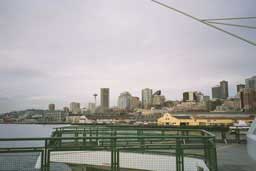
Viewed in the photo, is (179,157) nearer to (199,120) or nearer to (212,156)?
(212,156)

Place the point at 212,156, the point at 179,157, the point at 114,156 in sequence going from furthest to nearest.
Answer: the point at 179,157, the point at 212,156, the point at 114,156

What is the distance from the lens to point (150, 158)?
9.41 metres

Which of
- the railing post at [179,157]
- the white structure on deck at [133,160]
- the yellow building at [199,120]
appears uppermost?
the railing post at [179,157]

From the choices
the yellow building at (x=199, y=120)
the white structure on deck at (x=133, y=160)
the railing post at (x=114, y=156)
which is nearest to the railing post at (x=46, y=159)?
the white structure on deck at (x=133, y=160)

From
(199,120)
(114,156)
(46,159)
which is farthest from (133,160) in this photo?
(199,120)

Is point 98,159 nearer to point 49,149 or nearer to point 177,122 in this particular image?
point 49,149

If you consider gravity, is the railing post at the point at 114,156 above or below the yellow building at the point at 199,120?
above

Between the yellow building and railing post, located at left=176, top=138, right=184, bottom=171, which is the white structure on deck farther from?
the yellow building

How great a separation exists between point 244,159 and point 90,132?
768 centimetres

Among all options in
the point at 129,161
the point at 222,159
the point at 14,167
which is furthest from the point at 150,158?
the point at 14,167

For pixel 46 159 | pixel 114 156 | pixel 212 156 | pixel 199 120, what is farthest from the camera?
pixel 199 120

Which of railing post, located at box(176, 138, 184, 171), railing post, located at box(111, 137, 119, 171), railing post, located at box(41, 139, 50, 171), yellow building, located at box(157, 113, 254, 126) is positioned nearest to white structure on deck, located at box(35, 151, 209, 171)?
railing post, located at box(176, 138, 184, 171)

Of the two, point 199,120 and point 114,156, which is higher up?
point 114,156

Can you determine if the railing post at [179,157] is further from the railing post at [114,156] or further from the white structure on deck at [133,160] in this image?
the railing post at [114,156]
